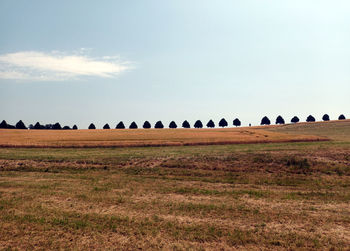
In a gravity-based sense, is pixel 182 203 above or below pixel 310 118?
below

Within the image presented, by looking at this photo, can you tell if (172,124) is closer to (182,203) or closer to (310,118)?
(310,118)

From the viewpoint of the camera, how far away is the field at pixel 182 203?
30.9 feet

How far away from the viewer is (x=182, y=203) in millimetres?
13641

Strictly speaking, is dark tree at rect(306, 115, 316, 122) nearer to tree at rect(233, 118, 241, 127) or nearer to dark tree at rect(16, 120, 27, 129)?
tree at rect(233, 118, 241, 127)

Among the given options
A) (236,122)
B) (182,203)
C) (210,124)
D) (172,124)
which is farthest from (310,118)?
(182,203)

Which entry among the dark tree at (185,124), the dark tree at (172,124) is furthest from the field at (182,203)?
the dark tree at (185,124)

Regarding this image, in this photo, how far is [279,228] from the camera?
10.3 m

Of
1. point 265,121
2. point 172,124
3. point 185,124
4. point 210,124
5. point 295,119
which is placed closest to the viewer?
point 172,124

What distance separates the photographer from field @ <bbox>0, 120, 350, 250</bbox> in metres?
9.41

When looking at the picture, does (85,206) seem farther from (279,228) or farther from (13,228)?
(279,228)

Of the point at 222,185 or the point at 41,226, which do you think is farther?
the point at 222,185

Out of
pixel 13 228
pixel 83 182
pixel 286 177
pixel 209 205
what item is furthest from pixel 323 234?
pixel 83 182

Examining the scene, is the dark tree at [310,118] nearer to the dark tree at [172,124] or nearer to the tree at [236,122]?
the tree at [236,122]

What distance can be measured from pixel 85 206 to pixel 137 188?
449cm
